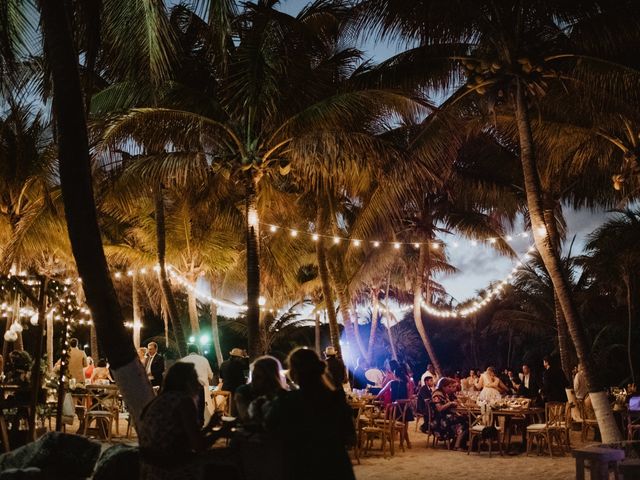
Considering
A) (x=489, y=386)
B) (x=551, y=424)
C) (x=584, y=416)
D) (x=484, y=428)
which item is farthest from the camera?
(x=489, y=386)

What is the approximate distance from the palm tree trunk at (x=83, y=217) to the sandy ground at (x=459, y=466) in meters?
4.59

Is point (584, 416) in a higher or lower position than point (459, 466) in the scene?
higher

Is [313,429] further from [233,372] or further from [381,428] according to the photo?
[233,372]

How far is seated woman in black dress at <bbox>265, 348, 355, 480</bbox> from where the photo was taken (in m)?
4.17

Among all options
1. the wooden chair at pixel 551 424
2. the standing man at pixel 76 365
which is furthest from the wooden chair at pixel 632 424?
the standing man at pixel 76 365

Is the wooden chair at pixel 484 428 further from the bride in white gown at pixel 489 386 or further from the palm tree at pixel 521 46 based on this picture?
the palm tree at pixel 521 46

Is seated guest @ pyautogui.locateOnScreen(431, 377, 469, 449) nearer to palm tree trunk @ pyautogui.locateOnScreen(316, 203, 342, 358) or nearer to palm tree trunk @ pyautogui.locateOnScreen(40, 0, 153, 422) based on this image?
palm tree trunk @ pyautogui.locateOnScreen(316, 203, 342, 358)

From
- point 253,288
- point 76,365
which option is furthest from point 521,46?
point 76,365

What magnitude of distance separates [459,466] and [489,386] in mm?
4616

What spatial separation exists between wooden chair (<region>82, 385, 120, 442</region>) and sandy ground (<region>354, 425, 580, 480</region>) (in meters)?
5.07

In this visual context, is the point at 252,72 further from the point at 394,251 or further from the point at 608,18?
the point at 394,251

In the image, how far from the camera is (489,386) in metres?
15.1

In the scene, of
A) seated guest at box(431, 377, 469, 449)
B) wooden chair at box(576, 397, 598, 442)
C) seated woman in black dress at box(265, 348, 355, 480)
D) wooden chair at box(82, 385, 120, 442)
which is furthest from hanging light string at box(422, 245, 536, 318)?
seated woman in black dress at box(265, 348, 355, 480)

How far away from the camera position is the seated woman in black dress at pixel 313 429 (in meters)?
4.17
